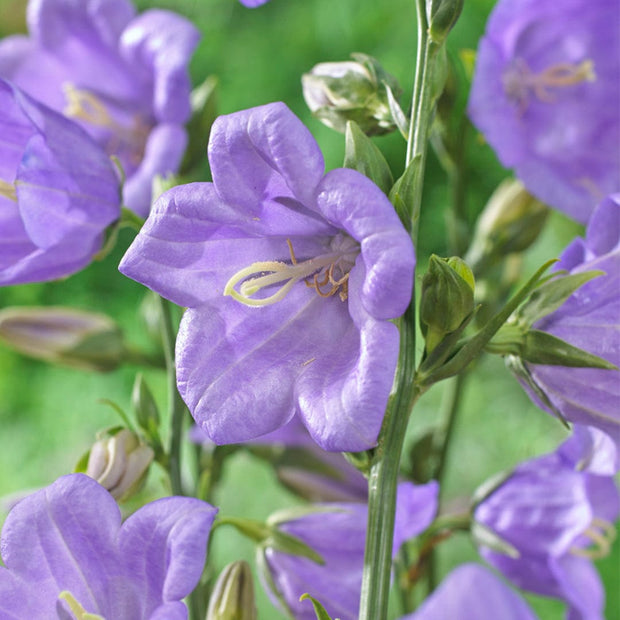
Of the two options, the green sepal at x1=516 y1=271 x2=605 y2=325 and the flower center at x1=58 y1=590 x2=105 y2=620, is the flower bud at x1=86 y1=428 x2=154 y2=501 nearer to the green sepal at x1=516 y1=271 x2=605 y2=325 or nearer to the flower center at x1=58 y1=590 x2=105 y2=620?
the flower center at x1=58 y1=590 x2=105 y2=620

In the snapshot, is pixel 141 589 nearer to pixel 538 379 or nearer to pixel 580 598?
pixel 538 379

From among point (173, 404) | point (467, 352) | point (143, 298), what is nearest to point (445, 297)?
point (467, 352)

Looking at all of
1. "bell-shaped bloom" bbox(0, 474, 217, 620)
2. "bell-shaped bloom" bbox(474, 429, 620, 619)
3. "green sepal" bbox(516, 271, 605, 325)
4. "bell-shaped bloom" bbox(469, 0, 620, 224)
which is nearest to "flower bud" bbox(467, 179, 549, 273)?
"bell-shaped bloom" bbox(469, 0, 620, 224)

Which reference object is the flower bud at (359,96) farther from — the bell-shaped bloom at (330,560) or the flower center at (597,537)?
the flower center at (597,537)

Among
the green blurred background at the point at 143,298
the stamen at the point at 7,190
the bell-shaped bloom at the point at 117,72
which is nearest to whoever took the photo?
the stamen at the point at 7,190

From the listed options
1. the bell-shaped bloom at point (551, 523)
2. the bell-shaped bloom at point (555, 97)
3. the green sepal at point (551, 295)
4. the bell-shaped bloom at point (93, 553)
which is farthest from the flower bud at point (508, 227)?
the bell-shaped bloom at point (93, 553)

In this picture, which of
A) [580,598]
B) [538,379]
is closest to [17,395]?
[580,598]
